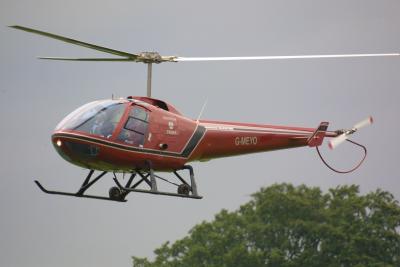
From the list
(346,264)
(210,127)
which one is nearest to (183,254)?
(346,264)

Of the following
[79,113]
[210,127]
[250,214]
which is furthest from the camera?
[250,214]

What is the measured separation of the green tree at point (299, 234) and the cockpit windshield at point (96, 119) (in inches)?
1910

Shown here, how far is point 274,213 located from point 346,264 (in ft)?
18.3

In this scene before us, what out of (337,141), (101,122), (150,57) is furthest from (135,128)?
(337,141)

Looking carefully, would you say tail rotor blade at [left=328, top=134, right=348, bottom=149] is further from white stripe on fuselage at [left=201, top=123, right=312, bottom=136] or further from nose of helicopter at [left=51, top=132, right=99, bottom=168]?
nose of helicopter at [left=51, top=132, right=99, bottom=168]

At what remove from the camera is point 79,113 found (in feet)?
117

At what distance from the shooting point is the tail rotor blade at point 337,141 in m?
34.7

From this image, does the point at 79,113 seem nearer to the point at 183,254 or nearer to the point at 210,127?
the point at 210,127

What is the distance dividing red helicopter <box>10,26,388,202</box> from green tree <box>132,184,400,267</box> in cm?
4536

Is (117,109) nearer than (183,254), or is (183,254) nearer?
(117,109)

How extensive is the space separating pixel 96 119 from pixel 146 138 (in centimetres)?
147

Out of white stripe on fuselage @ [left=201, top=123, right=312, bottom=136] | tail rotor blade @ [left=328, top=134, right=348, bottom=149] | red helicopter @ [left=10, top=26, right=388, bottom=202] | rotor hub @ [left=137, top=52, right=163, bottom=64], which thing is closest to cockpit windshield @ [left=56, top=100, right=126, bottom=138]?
red helicopter @ [left=10, top=26, right=388, bottom=202]

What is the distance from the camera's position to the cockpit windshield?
35312 millimetres

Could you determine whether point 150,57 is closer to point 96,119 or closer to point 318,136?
point 96,119
